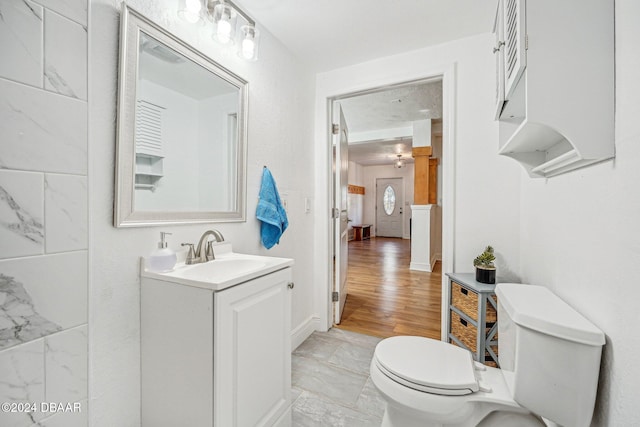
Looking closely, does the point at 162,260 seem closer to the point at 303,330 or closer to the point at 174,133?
the point at 174,133

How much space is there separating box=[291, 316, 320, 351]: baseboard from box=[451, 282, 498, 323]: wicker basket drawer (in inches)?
44.6

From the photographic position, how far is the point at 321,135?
2.36 metres

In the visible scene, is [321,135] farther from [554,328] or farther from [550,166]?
[554,328]

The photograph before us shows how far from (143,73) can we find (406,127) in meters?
4.93

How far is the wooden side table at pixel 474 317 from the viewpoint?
Answer: 150 cm

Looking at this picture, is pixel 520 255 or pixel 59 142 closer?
pixel 59 142

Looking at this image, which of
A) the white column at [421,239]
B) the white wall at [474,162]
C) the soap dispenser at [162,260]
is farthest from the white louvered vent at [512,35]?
the white column at [421,239]

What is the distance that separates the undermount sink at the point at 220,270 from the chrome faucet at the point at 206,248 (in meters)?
0.03

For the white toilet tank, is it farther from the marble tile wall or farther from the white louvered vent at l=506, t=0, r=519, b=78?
the marble tile wall

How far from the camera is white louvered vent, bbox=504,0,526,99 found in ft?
2.68

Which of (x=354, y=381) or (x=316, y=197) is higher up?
(x=316, y=197)

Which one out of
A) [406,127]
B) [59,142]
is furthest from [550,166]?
[406,127]

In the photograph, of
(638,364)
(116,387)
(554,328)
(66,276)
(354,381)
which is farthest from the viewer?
(354,381)

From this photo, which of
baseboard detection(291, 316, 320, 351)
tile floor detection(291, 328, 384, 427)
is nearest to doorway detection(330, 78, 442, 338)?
baseboard detection(291, 316, 320, 351)
